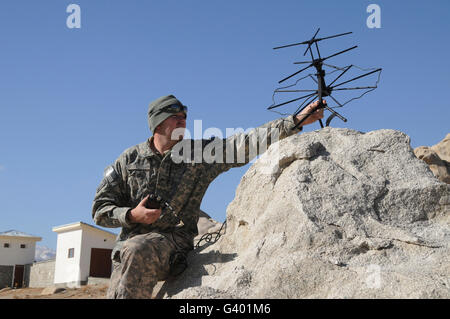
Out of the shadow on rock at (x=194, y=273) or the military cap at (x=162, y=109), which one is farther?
the military cap at (x=162, y=109)

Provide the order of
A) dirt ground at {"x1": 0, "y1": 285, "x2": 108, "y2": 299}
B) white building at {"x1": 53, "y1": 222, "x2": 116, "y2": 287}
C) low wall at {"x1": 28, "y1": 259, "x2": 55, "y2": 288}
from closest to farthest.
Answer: dirt ground at {"x1": 0, "y1": 285, "x2": 108, "y2": 299} < white building at {"x1": 53, "y1": 222, "x2": 116, "y2": 287} < low wall at {"x1": 28, "y1": 259, "x2": 55, "y2": 288}

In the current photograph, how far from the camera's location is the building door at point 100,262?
20.0 meters

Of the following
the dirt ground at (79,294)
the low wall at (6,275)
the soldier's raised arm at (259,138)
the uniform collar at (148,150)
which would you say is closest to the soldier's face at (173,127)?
the uniform collar at (148,150)

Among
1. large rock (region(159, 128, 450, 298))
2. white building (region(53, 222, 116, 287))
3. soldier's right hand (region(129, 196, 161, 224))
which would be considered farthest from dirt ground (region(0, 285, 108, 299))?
large rock (region(159, 128, 450, 298))

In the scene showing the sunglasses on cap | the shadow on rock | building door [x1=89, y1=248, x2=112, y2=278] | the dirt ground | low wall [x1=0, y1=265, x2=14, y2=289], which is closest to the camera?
the shadow on rock

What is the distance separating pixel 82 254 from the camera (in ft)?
65.0

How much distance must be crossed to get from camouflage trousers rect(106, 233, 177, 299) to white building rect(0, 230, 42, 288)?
69.5 feet

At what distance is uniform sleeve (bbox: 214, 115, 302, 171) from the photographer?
4.44m

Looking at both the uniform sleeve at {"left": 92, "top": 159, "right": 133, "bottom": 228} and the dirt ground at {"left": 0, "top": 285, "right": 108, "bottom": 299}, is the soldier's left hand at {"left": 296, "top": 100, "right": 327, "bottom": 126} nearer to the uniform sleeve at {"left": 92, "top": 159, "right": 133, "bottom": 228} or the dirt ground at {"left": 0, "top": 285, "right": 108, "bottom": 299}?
the uniform sleeve at {"left": 92, "top": 159, "right": 133, "bottom": 228}

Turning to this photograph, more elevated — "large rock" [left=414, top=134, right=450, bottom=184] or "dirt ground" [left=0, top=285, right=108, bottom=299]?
"large rock" [left=414, top=134, right=450, bottom=184]

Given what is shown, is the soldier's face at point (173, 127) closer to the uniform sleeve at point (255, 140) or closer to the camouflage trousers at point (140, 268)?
the uniform sleeve at point (255, 140)
